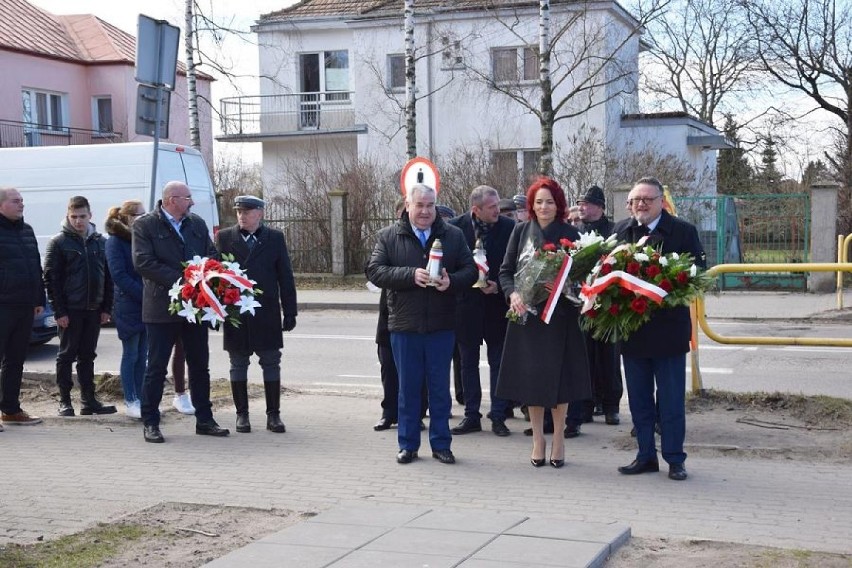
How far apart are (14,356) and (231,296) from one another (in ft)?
7.45

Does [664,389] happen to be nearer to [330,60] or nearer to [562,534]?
[562,534]

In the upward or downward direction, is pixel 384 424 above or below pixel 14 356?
below

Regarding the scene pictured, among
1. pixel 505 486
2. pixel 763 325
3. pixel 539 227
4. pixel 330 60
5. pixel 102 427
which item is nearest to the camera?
pixel 505 486

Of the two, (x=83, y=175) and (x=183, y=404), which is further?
(x=83, y=175)

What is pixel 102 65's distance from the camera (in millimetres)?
42125

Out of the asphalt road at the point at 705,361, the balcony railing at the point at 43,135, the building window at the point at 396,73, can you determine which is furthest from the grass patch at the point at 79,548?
the balcony railing at the point at 43,135

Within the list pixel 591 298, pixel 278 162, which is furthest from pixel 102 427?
pixel 278 162

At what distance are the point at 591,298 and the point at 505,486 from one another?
4.38 ft

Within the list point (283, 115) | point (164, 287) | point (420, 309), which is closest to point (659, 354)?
point (420, 309)

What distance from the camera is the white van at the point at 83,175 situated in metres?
18.2

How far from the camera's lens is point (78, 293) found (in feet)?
30.4

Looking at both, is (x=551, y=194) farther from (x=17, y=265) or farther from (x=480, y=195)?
(x=17, y=265)

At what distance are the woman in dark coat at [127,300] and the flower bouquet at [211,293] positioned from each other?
906 mm

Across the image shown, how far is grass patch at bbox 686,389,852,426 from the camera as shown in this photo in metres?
8.39
